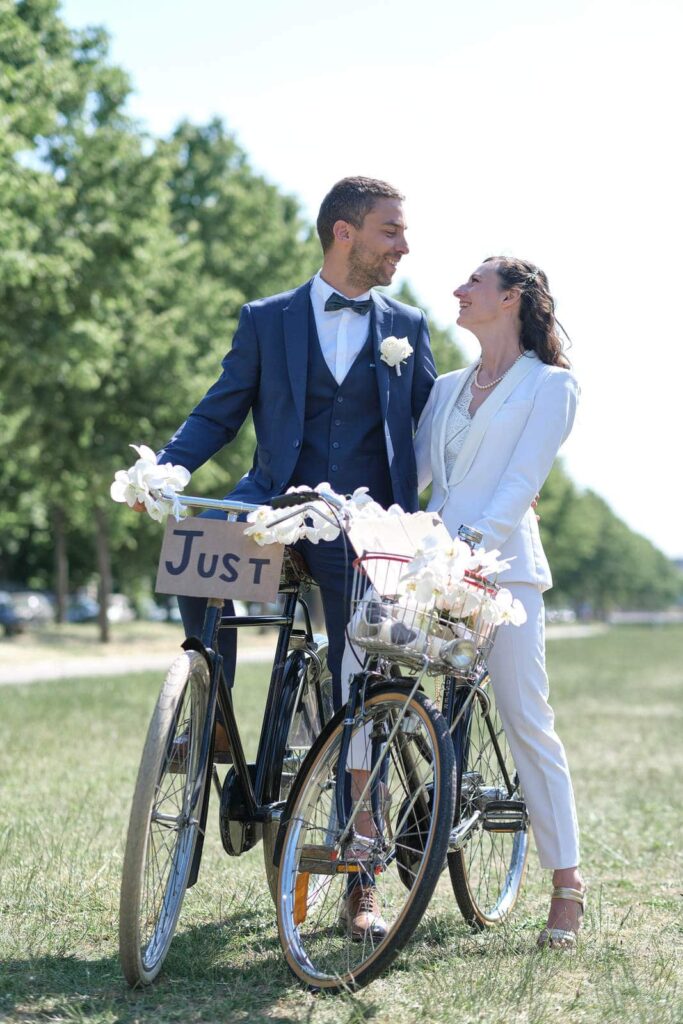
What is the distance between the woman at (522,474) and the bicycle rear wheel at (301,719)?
0.65 metres

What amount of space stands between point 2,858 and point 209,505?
229 cm

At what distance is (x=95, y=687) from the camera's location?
17.3 metres

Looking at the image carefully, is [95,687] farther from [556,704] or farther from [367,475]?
[367,475]

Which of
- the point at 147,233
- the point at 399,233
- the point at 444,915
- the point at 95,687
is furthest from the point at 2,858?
the point at 147,233

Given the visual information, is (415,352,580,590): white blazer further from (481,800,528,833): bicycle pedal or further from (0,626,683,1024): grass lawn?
(0,626,683,1024): grass lawn

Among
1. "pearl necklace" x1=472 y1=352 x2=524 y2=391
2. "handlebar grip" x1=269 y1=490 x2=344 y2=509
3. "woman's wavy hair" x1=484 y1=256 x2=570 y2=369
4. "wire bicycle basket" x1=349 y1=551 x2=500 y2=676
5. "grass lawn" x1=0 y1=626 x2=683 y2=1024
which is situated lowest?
"grass lawn" x1=0 y1=626 x2=683 y2=1024

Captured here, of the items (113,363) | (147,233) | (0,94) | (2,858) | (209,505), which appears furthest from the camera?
(113,363)

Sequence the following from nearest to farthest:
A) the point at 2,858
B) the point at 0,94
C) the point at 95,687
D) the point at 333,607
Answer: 1. the point at 333,607
2. the point at 2,858
3. the point at 0,94
4. the point at 95,687

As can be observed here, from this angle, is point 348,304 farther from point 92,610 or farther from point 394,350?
point 92,610

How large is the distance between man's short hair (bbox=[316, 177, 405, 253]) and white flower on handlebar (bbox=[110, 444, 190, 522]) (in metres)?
1.10

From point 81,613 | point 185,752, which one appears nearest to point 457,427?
point 185,752

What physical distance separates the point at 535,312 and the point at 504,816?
1782mm

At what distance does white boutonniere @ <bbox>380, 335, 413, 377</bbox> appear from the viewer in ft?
14.5

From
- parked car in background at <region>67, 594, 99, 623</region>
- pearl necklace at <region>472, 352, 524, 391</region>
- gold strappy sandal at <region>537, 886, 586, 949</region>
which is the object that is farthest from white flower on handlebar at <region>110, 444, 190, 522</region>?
parked car in background at <region>67, 594, 99, 623</region>
